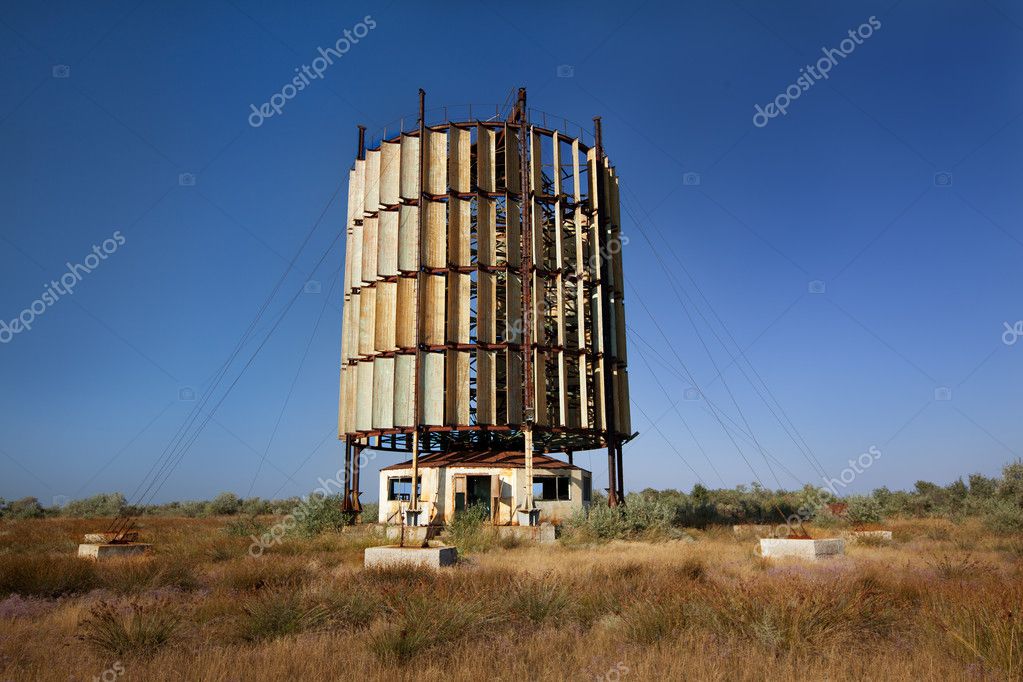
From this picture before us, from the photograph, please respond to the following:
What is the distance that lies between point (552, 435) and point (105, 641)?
95.2ft

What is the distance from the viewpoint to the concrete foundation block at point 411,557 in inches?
609

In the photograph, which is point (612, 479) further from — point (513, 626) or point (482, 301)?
point (513, 626)

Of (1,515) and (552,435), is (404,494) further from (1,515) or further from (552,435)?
(1,515)

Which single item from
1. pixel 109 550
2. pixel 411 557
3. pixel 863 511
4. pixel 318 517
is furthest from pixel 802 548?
pixel 318 517

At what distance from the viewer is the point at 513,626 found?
891 centimetres

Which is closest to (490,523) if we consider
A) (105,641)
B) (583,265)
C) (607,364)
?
(607,364)

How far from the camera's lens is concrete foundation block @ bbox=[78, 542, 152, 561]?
18531 millimetres

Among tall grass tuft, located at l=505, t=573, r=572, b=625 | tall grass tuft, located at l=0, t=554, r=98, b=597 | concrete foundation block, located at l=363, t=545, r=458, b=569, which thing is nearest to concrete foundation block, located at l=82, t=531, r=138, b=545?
tall grass tuft, located at l=0, t=554, r=98, b=597

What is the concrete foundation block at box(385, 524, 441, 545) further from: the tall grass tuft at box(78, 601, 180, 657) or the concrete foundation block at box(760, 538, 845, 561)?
the tall grass tuft at box(78, 601, 180, 657)

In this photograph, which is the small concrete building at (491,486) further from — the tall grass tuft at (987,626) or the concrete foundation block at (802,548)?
the tall grass tuft at (987,626)

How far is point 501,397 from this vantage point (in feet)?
107

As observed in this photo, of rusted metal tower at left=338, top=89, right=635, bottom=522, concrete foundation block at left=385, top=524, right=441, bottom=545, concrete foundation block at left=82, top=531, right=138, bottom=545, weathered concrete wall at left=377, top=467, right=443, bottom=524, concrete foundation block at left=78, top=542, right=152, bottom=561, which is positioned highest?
rusted metal tower at left=338, top=89, right=635, bottom=522

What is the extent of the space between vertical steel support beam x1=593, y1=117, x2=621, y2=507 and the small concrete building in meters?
1.54

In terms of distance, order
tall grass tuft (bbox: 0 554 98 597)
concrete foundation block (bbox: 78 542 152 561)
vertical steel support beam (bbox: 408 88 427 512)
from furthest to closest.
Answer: vertical steel support beam (bbox: 408 88 427 512), concrete foundation block (bbox: 78 542 152 561), tall grass tuft (bbox: 0 554 98 597)
